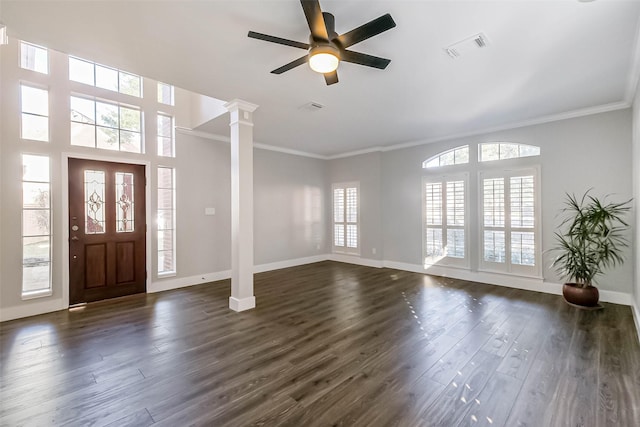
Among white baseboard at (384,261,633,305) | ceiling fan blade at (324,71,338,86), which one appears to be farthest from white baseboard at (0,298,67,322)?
white baseboard at (384,261,633,305)

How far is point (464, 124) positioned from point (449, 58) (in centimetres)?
245

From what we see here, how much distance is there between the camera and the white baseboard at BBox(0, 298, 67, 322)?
353 cm

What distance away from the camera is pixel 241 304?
388 centimetres

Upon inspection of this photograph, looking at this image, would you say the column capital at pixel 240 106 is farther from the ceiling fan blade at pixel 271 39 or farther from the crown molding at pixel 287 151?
the crown molding at pixel 287 151

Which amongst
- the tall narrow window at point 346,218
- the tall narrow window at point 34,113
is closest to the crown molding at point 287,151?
the tall narrow window at point 346,218

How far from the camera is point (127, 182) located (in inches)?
181

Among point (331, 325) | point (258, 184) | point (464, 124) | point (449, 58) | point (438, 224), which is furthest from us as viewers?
point (258, 184)

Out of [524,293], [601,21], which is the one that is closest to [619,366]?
[524,293]

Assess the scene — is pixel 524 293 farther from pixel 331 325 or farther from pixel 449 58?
pixel 449 58

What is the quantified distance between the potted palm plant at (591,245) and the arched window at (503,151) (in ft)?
3.40

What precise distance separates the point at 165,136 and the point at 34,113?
64.3 inches

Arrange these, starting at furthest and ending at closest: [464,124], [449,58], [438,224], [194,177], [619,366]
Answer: [438,224] < [194,177] < [464,124] < [449,58] < [619,366]

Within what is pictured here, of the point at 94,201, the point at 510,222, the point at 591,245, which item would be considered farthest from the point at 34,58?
the point at 591,245

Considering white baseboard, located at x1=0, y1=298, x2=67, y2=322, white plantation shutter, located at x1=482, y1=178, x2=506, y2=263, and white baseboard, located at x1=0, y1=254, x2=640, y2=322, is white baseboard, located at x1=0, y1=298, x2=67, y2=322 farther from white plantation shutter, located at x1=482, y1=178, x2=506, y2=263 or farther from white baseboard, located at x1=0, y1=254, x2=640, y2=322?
white plantation shutter, located at x1=482, y1=178, x2=506, y2=263
